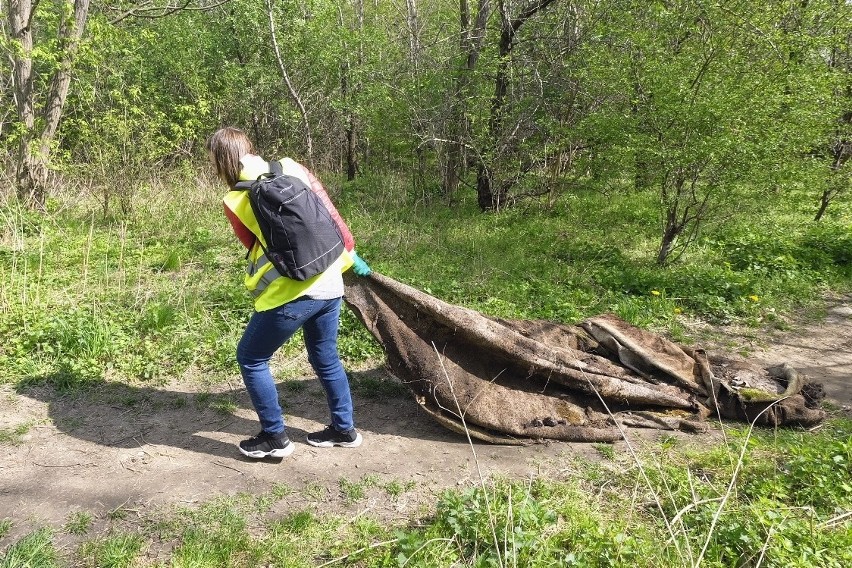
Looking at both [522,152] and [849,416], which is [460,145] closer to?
[522,152]

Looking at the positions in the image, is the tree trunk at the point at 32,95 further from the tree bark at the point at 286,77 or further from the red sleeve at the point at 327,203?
the red sleeve at the point at 327,203

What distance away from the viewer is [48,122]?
9125 millimetres

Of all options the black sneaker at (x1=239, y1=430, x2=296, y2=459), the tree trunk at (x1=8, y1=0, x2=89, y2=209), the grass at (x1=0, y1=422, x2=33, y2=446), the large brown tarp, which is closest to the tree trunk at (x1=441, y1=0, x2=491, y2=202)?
the tree trunk at (x1=8, y1=0, x2=89, y2=209)

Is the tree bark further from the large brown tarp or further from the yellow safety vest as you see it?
the yellow safety vest

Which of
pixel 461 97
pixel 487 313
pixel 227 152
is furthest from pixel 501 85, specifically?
pixel 227 152

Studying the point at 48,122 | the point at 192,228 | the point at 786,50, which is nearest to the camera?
the point at 786,50

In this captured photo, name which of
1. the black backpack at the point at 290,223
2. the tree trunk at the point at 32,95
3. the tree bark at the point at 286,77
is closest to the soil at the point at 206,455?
the black backpack at the point at 290,223

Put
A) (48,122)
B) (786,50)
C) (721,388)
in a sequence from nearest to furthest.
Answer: (721,388), (786,50), (48,122)

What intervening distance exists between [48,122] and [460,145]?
709cm

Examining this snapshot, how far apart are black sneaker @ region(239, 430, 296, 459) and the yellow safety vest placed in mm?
884

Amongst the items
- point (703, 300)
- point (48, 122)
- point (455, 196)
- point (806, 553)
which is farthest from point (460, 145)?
point (806, 553)

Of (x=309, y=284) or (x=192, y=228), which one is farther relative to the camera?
(x=192, y=228)

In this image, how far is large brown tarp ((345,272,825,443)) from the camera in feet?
12.4

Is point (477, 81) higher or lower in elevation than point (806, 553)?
higher
